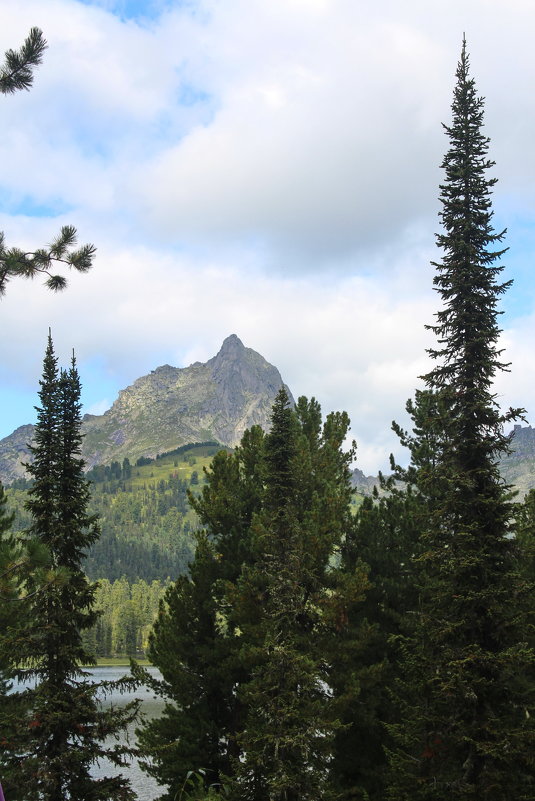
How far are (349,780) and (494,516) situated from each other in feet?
39.3

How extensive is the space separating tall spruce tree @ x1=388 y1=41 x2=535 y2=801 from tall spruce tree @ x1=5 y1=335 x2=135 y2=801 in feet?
29.4

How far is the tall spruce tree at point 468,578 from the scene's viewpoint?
17000 millimetres

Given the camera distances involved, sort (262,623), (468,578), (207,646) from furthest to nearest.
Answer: (207,646) < (262,623) < (468,578)

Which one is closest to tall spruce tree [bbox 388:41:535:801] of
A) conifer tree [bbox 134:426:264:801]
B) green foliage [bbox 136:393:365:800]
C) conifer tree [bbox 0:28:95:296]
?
green foliage [bbox 136:393:365:800]

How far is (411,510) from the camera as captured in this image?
26.4 m

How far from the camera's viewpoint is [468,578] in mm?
18406

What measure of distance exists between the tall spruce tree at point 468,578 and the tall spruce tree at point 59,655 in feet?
29.4

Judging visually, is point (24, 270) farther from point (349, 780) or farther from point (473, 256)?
point (349, 780)

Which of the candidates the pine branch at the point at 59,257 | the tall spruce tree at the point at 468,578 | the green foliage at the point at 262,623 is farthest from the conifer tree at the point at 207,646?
the pine branch at the point at 59,257

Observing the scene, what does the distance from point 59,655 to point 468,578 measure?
481 inches

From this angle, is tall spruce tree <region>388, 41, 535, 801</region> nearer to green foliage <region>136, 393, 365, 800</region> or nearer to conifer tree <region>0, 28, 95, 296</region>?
green foliage <region>136, 393, 365, 800</region>

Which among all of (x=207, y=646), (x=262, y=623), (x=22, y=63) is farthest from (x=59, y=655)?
(x=22, y=63)

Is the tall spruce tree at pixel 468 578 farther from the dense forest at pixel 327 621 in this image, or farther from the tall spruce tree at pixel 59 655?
the tall spruce tree at pixel 59 655

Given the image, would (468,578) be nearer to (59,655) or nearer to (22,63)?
(59,655)
